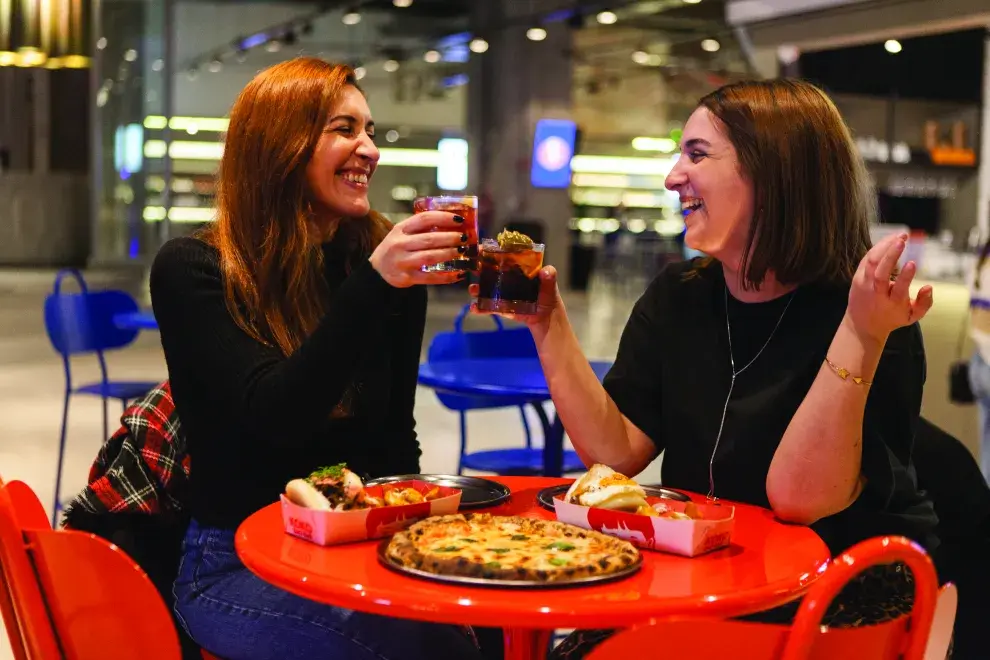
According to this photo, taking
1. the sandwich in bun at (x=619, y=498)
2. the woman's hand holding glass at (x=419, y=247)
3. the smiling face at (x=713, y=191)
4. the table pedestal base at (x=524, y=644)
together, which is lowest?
the table pedestal base at (x=524, y=644)

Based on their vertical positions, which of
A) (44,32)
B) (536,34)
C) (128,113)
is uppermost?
(536,34)

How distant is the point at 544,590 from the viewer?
4.17ft

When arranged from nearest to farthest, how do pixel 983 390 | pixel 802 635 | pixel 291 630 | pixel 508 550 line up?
pixel 802 635, pixel 508 550, pixel 291 630, pixel 983 390

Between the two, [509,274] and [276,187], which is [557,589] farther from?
[276,187]

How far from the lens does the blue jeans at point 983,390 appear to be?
4.25 m

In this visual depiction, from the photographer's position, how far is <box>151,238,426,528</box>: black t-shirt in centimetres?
173

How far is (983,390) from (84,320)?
12.7 feet

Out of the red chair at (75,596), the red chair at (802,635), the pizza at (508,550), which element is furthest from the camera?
the red chair at (75,596)

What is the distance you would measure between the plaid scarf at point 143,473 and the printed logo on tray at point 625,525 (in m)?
0.90

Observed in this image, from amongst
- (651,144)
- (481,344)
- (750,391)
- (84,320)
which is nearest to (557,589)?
(750,391)

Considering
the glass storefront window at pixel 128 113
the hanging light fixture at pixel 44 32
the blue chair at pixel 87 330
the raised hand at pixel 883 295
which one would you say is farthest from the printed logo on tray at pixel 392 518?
the hanging light fixture at pixel 44 32

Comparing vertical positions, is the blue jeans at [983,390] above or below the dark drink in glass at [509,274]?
below

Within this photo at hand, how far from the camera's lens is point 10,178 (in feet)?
69.8

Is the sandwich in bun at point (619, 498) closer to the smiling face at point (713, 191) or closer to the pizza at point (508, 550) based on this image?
the pizza at point (508, 550)
